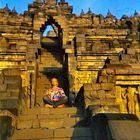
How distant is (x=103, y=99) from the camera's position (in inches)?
484

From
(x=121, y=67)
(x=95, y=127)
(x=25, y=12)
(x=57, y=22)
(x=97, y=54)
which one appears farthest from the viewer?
Answer: (x=25, y=12)

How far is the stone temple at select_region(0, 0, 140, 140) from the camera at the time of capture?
9.82 m

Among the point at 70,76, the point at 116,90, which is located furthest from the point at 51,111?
the point at 70,76

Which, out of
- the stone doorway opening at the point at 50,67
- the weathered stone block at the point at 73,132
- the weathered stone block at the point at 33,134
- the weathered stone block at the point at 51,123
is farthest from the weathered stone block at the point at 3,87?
the stone doorway opening at the point at 50,67

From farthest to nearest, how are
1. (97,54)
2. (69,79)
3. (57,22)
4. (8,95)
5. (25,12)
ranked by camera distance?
(25,12) → (57,22) → (97,54) → (69,79) → (8,95)

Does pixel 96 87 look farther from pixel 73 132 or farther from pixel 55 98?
pixel 73 132

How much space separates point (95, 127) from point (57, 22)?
23.4 metres

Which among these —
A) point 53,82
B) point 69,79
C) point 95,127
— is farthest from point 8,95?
point 69,79

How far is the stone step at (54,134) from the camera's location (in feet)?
31.7

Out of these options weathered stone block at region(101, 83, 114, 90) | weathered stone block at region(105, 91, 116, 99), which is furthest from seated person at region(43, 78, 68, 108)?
weathered stone block at region(105, 91, 116, 99)

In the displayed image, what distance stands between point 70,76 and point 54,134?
11.4 m

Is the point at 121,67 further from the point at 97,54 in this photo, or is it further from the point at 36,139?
the point at 97,54

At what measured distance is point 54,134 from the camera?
9.86 metres

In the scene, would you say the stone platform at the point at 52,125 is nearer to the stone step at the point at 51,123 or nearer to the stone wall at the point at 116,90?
the stone step at the point at 51,123
